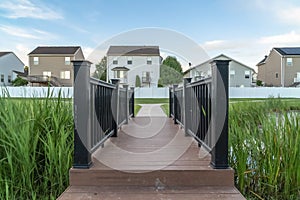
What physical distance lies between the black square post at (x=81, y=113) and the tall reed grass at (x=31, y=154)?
0.60 feet

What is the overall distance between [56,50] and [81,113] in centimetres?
3134

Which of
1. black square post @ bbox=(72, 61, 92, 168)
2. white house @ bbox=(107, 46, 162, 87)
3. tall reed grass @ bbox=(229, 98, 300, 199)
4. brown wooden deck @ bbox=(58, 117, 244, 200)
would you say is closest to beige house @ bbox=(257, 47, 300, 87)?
white house @ bbox=(107, 46, 162, 87)

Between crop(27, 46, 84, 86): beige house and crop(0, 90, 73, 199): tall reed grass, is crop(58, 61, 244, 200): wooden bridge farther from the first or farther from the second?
crop(27, 46, 84, 86): beige house

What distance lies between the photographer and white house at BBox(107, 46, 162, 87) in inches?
637

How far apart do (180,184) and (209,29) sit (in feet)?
31.4

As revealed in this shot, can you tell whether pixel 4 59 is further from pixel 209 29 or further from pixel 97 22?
pixel 209 29

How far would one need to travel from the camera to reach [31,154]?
8.79ft

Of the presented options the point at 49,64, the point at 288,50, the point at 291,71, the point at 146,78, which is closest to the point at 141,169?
the point at 146,78

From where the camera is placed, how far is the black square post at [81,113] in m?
2.55

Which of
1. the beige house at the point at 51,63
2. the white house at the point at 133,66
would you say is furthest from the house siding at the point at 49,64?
the white house at the point at 133,66

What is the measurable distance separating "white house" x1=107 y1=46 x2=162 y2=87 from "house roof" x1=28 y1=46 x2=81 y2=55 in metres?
12.5

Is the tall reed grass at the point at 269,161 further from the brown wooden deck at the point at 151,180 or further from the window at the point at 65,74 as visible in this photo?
the window at the point at 65,74

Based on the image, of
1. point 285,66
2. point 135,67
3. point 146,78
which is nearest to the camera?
point 146,78

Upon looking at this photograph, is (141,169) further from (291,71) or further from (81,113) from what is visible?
(291,71)
